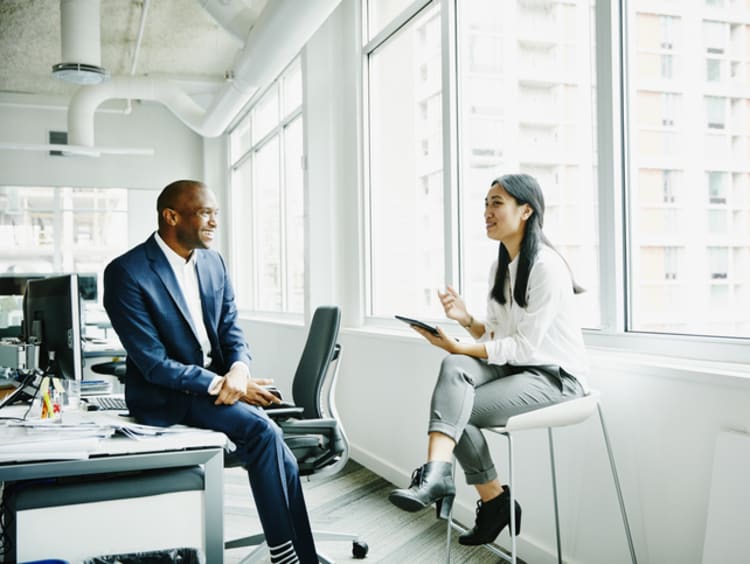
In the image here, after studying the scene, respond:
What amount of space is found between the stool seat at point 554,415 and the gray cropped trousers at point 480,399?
6 centimetres

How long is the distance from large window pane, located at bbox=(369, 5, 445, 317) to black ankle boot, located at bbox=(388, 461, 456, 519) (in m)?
1.90

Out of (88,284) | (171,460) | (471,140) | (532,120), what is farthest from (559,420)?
(88,284)

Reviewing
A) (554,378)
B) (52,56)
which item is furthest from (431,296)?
(52,56)

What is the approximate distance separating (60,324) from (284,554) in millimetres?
1147

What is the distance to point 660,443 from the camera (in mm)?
2252

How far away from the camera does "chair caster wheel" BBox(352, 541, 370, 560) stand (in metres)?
2.90

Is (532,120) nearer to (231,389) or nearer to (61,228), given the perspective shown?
(231,389)

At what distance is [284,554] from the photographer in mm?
2158

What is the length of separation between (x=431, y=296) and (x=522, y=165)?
3.72 feet

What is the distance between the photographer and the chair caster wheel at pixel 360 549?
2.90m

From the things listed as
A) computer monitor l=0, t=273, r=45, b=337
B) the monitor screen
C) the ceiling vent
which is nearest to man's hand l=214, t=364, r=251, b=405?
computer monitor l=0, t=273, r=45, b=337

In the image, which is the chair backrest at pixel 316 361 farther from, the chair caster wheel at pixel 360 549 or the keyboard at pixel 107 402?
the keyboard at pixel 107 402

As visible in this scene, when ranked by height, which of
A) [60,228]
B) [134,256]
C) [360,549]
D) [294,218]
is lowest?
[360,549]

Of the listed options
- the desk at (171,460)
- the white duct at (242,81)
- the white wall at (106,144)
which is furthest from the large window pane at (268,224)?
the desk at (171,460)
